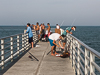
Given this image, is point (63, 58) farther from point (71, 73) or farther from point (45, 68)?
point (71, 73)

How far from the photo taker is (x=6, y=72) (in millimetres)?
8008

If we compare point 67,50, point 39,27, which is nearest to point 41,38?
point 39,27

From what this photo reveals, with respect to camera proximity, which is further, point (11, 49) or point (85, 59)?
point (11, 49)

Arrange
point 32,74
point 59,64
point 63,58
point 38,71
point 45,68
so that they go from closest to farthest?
point 32,74, point 38,71, point 45,68, point 59,64, point 63,58

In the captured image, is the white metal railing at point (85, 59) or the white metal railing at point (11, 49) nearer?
the white metal railing at point (85, 59)

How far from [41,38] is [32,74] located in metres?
15.9

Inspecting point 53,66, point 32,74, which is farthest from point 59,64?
point 32,74

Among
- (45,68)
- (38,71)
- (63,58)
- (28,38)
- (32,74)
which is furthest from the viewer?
(28,38)

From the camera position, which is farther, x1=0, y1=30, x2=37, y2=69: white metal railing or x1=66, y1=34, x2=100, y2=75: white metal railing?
x1=0, y1=30, x2=37, y2=69: white metal railing

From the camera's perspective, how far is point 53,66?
9.25 meters

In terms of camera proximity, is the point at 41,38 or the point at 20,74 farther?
the point at 41,38

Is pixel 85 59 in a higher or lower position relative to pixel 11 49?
higher

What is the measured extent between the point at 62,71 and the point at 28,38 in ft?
28.5

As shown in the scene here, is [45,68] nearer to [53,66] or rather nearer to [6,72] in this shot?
[53,66]
